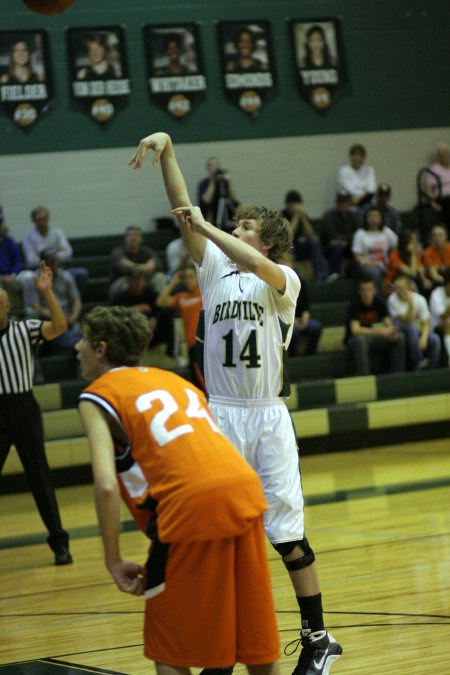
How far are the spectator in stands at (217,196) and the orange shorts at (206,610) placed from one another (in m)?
11.3

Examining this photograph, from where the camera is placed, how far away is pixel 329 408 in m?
11.7

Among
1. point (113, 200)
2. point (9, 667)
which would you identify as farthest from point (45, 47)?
point (9, 667)

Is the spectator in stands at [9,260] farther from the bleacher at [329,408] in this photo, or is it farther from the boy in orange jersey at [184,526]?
the boy in orange jersey at [184,526]

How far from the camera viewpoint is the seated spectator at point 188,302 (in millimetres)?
11430

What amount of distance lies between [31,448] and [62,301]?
16.6 feet

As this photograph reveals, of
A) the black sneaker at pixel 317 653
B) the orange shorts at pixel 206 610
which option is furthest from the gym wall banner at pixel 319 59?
the orange shorts at pixel 206 610

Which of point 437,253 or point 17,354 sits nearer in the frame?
point 17,354

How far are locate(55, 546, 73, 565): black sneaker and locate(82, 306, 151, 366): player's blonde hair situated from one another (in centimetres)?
415

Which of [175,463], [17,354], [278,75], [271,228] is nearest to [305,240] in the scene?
[278,75]

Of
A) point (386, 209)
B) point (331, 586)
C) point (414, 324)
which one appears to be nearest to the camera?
point (331, 586)

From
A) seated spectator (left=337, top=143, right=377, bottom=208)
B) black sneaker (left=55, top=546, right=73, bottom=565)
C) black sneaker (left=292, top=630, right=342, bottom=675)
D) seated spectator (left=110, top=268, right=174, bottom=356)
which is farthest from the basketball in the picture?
seated spectator (left=337, top=143, right=377, bottom=208)

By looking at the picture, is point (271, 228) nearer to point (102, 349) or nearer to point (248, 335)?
point (248, 335)

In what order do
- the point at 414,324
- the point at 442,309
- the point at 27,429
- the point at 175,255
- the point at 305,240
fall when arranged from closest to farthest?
the point at 27,429, the point at 414,324, the point at 442,309, the point at 175,255, the point at 305,240

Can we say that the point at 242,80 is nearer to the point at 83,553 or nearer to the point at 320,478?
the point at 320,478
